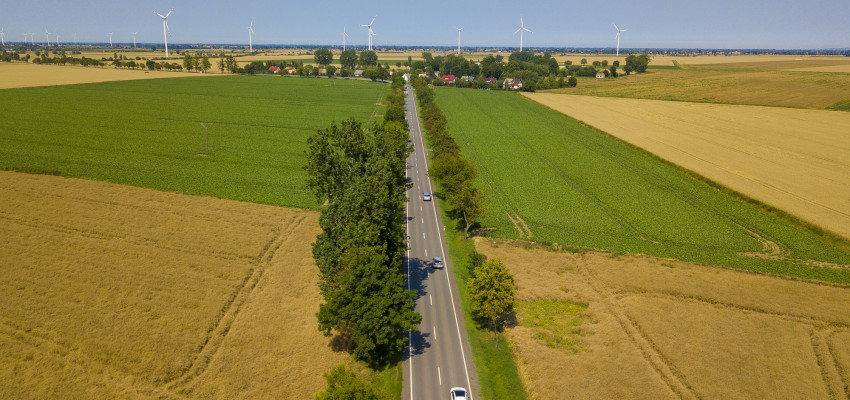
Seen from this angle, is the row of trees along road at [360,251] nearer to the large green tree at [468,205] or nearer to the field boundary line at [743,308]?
the large green tree at [468,205]

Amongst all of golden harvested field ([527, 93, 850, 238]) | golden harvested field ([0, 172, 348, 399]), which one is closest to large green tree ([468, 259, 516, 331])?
golden harvested field ([0, 172, 348, 399])

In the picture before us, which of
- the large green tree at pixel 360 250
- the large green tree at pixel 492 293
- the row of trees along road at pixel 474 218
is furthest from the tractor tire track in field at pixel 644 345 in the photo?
the large green tree at pixel 360 250

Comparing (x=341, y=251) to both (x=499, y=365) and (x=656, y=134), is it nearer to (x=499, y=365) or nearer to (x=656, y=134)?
(x=499, y=365)

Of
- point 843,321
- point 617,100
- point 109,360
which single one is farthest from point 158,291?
point 617,100

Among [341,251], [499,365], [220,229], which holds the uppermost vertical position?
[341,251]

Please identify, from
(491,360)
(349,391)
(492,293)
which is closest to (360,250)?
(492,293)

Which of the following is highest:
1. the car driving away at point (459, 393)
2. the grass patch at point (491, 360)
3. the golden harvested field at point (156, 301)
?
the golden harvested field at point (156, 301)

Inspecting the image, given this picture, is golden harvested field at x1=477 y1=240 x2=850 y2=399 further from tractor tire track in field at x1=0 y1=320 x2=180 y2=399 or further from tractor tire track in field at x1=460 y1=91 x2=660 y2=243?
tractor tire track in field at x1=0 y1=320 x2=180 y2=399
